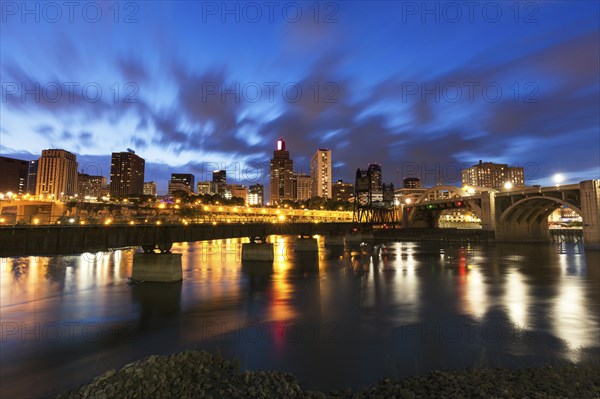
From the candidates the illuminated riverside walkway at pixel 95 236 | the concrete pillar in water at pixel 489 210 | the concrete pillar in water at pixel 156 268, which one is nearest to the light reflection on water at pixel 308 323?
the concrete pillar in water at pixel 156 268

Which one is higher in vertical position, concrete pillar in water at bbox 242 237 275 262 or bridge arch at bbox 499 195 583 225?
bridge arch at bbox 499 195 583 225

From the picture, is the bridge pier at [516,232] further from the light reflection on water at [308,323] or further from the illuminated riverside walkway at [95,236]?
the illuminated riverside walkway at [95,236]

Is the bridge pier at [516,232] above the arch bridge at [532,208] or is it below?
below

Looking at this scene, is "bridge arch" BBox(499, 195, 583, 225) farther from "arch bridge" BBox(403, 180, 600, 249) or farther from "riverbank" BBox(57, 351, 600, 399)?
"riverbank" BBox(57, 351, 600, 399)

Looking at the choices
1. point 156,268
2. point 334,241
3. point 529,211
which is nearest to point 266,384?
point 156,268

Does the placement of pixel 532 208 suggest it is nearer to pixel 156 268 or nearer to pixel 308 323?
pixel 308 323

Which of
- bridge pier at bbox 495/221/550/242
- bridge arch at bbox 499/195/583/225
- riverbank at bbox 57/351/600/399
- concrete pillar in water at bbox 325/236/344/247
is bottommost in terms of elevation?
riverbank at bbox 57/351/600/399

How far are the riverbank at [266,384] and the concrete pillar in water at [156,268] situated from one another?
32210mm

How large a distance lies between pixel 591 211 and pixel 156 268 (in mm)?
93953

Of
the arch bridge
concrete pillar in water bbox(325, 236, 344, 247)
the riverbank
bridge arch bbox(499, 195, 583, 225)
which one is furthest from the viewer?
concrete pillar in water bbox(325, 236, 344, 247)

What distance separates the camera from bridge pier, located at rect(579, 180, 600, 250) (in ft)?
261

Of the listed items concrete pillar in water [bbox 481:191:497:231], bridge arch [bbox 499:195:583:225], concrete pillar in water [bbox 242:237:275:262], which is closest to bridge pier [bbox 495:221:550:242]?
bridge arch [bbox 499:195:583:225]

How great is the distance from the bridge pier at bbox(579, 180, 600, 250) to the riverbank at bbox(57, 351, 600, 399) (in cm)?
8718

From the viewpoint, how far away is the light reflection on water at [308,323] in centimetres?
1803
